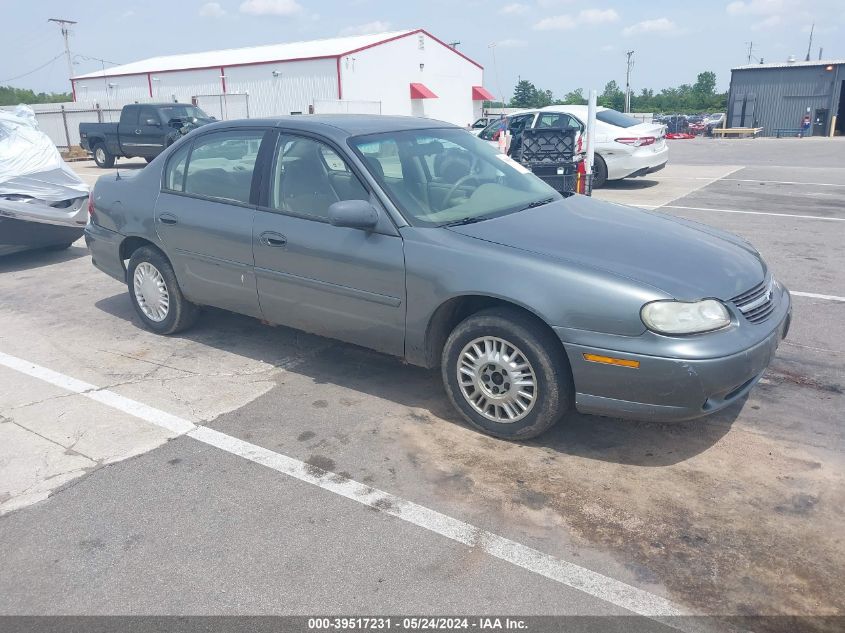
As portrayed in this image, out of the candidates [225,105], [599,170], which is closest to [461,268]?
[599,170]

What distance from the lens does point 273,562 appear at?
9.57 ft

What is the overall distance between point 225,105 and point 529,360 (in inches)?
1352

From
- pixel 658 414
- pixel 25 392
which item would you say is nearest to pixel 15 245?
pixel 25 392

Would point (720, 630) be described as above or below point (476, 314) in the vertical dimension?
below

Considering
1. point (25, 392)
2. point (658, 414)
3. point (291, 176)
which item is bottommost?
point (25, 392)

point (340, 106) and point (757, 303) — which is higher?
point (340, 106)

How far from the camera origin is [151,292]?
567cm

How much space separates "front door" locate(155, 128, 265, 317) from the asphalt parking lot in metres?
0.55

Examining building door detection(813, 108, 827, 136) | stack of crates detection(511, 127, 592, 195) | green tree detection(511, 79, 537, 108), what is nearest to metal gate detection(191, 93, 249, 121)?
stack of crates detection(511, 127, 592, 195)

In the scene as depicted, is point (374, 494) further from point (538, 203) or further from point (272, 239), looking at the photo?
point (538, 203)

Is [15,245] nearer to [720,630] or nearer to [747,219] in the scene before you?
[720,630]

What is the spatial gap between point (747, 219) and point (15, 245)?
9951 millimetres

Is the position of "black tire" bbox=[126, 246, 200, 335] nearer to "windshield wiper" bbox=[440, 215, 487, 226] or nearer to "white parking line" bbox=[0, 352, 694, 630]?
"white parking line" bbox=[0, 352, 694, 630]

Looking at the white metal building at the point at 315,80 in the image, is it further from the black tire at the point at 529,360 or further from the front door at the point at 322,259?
the black tire at the point at 529,360
